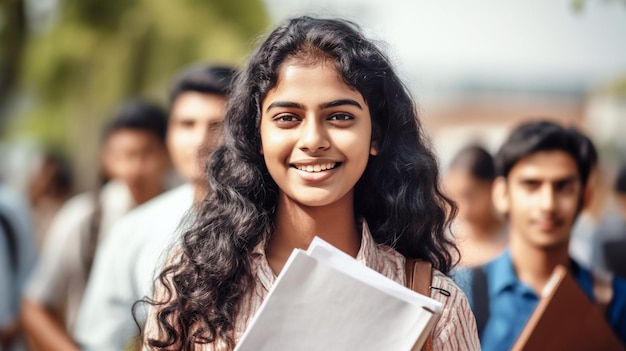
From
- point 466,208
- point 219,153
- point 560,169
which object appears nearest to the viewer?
point 219,153

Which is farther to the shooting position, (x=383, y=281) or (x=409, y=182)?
(x=409, y=182)

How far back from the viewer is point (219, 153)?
281cm

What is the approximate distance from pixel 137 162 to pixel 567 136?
2386 mm

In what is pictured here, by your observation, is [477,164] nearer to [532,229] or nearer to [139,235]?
[532,229]

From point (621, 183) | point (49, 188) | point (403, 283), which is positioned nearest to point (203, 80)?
point (403, 283)

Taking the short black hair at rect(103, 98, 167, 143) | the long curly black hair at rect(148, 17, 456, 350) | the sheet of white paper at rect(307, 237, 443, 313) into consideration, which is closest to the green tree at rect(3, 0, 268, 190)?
the short black hair at rect(103, 98, 167, 143)

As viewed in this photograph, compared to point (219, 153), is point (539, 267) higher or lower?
higher

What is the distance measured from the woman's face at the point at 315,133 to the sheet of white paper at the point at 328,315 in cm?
26

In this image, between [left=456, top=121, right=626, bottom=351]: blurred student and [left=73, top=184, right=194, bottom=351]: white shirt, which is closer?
[left=456, top=121, right=626, bottom=351]: blurred student

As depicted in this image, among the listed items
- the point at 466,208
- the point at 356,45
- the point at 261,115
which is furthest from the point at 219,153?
the point at 466,208

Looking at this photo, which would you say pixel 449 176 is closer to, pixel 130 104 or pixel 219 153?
pixel 130 104

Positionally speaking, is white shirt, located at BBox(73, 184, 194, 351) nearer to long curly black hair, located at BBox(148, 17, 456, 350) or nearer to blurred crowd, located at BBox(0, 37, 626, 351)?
blurred crowd, located at BBox(0, 37, 626, 351)

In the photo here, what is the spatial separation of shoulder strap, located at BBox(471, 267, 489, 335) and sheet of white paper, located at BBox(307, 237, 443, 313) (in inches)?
60.5

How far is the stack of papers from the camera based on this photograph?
7.64 ft
